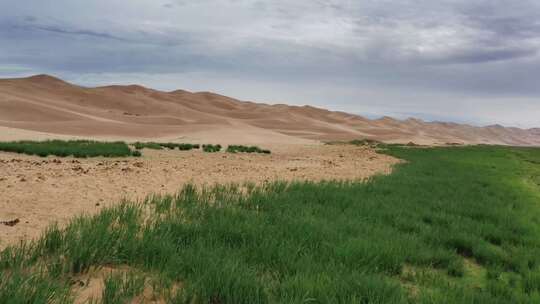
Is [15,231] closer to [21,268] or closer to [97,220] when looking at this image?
[97,220]

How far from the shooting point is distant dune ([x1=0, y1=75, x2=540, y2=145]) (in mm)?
53500

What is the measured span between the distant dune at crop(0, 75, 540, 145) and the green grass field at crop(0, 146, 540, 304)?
93.9 feet

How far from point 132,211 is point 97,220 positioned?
30.2 inches

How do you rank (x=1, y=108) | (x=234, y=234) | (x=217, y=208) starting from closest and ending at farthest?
(x=234, y=234)
(x=217, y=208)
(x=1, y=108)

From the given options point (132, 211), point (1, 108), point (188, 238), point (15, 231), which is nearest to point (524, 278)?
point (188, 238)

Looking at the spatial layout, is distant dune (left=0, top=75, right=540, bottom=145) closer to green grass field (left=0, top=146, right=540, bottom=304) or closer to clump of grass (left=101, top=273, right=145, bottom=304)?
green grass field (left=0, top=146, right=540, bottom=304)

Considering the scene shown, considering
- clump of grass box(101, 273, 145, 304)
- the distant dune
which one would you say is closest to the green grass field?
clump of grass box(101, 273, 145, 304)

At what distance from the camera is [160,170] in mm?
14883

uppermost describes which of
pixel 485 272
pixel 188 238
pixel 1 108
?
pixel 1 108

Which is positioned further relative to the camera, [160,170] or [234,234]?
[160,170]

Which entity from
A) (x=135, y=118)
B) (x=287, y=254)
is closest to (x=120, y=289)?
(x=287, y=254)

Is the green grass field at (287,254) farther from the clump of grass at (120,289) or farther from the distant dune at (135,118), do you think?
the distant dune at (135,118)

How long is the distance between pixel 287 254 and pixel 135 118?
74.9m

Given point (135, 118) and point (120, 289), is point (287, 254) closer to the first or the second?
point (120, 289)
